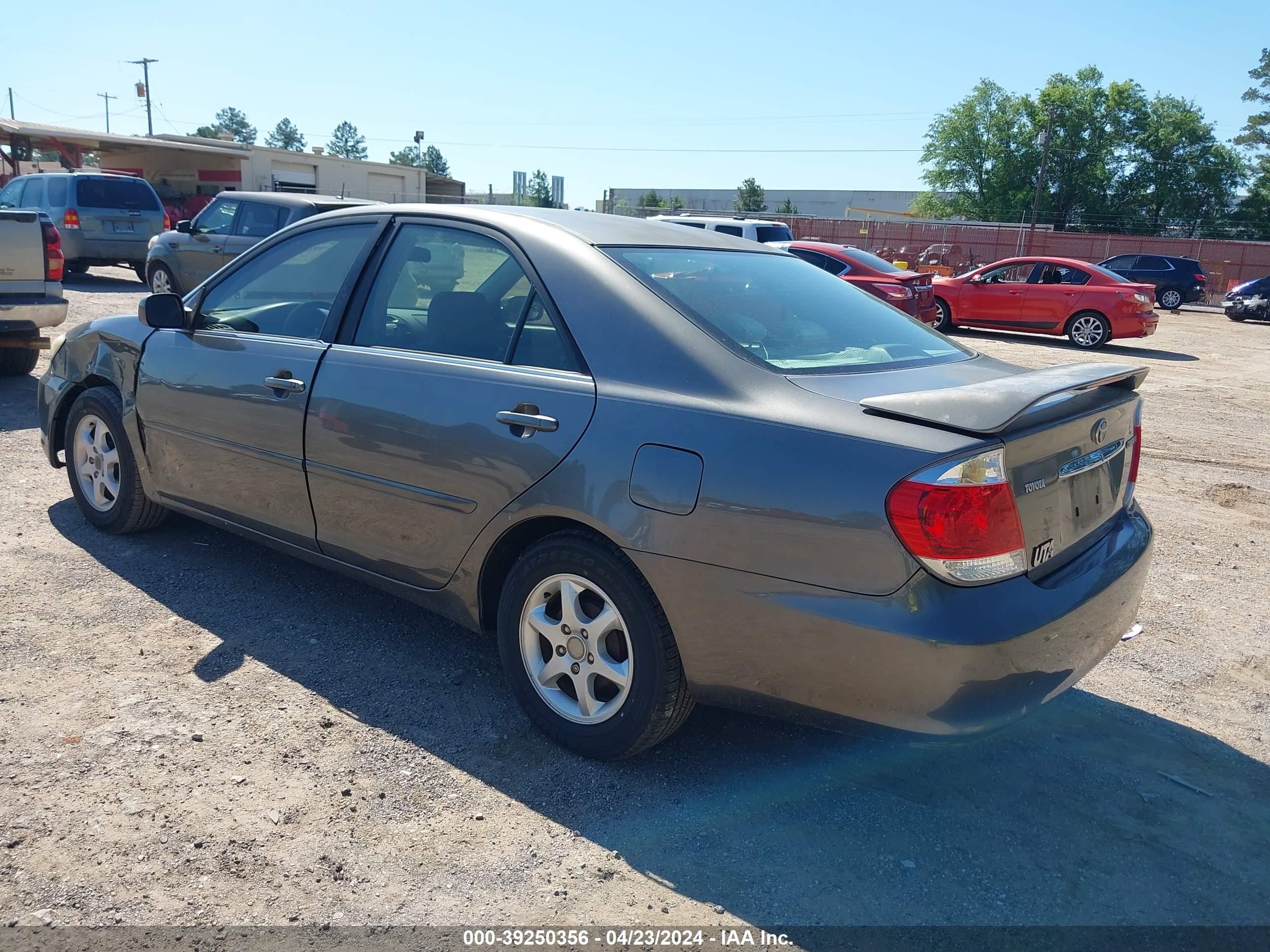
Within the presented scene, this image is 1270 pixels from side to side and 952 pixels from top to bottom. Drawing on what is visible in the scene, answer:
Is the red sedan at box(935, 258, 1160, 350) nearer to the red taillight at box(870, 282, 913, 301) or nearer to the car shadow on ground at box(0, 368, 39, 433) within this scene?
the red taillight at box(870, 282, 913, 301)

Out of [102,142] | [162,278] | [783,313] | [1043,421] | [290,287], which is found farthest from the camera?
[102,142]

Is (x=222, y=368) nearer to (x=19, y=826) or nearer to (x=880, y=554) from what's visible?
(x=19, y=826)

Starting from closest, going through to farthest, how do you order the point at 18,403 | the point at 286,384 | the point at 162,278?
1. the point at 286,384
2. the point at 18,403
3. the point at 162,278

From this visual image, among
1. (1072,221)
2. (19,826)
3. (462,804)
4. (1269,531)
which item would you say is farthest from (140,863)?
(1072,221)

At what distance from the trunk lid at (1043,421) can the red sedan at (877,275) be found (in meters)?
11.9

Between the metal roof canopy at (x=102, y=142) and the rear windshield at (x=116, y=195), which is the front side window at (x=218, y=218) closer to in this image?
the rear windshield at (x=116, y=195)

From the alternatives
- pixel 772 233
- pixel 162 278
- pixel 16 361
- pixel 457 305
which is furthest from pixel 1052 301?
pixel 457 305

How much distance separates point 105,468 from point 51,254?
459cm

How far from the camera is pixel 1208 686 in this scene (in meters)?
3.83

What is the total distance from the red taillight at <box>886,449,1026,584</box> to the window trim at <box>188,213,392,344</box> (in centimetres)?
232

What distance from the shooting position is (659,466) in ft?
9.07

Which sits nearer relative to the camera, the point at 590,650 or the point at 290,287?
the point at 590,650

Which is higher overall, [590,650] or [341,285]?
[341,285]

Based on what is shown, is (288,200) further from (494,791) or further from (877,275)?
(494,791)
